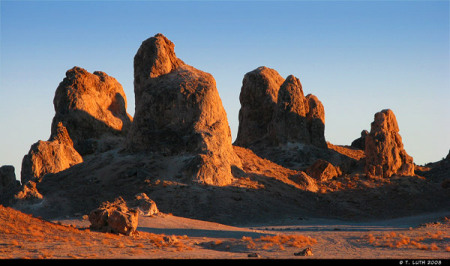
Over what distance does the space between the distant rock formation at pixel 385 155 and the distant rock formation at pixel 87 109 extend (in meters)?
23.8

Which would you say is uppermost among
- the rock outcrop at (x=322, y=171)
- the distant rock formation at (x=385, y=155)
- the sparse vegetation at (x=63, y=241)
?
the distant rock formation at (x=385, y=155)

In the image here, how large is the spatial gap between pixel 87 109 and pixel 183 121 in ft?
38.4

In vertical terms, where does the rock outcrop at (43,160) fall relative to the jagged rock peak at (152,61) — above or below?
below

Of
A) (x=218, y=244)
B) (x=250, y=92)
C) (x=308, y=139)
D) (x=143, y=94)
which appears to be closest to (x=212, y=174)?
(x=143, y=94)

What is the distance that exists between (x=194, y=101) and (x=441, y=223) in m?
21.0

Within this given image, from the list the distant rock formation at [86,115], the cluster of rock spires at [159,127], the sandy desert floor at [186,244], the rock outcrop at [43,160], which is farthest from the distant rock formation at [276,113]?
the sandy desert floor at [186,244]

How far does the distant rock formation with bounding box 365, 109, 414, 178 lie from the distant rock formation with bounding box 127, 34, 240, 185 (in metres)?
15.5

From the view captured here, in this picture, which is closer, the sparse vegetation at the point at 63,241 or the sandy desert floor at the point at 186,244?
the sparse vegetation at the point at 63,241

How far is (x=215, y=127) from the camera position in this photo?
5156cm

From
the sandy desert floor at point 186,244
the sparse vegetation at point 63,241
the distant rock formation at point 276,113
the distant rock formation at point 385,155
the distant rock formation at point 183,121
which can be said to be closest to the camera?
the sparse vegetation at point 63,241

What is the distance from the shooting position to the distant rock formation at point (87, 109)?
189 feet

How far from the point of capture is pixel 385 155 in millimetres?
61750

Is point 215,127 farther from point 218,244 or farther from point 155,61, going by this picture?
point 218,244

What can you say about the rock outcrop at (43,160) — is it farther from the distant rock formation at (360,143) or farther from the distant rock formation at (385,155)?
the distant rock formation at (360,143)
